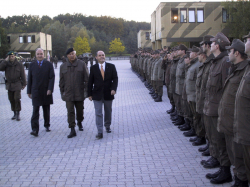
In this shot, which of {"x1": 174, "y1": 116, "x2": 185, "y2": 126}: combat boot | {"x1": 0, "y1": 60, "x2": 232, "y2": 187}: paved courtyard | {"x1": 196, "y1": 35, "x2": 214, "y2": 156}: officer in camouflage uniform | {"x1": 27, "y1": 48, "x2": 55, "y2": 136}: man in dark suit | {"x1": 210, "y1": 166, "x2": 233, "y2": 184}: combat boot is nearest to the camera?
{"x1": 210, "y1": 166, "x2": 233, "y2": 184}: combat boot

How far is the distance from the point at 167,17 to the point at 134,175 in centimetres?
2789

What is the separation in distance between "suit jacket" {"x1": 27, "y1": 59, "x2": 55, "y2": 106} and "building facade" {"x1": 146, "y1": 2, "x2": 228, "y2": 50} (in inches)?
973

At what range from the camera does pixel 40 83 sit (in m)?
7.73

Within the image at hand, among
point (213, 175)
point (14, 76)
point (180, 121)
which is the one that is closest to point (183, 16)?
point (180, 121)

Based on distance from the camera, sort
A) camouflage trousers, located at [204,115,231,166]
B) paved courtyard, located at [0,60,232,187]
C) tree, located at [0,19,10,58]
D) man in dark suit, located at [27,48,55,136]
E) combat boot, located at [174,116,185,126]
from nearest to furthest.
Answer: camouflage trousers, located at [204,115,231,166] → paved courtyard, located at [0,60,232,187] → man in dark suit, located at [27,48,55,136] → combat boot, located at [174,116,185,126] → tree, located at [0,19,10,58]

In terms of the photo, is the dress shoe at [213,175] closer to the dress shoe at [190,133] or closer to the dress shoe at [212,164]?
the dress shoe at [212,164]

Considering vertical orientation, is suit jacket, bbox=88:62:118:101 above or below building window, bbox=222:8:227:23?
below

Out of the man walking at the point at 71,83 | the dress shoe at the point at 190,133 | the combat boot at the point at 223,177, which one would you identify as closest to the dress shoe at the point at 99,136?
the man walking at the point at 71,83

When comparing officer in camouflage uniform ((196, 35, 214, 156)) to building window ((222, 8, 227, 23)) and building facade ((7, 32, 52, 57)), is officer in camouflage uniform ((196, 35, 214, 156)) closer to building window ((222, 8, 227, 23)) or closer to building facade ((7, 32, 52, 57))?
building window ((222, 8, 227, 23))

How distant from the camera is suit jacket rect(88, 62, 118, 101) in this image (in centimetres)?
752

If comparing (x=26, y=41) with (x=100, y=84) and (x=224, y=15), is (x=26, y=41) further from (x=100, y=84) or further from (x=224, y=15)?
(x=100, y=84)

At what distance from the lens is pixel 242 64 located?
3920 millimetres

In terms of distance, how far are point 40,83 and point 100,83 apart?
59.7 inches

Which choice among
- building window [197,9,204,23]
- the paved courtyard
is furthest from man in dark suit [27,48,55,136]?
building window [197,9,204,23]
